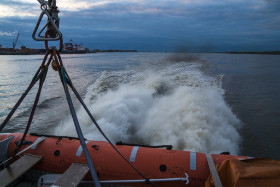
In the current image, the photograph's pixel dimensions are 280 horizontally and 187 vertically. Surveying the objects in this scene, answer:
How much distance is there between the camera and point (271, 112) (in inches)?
263

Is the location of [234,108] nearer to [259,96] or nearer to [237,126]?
[237,126]

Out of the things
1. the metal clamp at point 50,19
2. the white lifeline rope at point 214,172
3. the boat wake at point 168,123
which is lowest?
the boat wake at point 168,123

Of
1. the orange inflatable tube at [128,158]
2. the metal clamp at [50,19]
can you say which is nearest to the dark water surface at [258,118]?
the orange inflatable tube at [128,158]

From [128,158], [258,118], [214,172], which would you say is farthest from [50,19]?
[258,118]

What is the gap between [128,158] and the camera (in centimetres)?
275

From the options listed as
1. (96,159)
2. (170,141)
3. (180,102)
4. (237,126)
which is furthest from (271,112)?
(96,159)

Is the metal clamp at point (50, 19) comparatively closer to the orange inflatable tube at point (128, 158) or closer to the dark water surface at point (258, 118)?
the orange inflatable tube at point (128, 158)

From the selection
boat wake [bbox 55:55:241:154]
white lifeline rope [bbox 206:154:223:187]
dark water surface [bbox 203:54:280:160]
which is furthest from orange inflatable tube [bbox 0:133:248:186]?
dark water surface [bbox 203:54:280:160]

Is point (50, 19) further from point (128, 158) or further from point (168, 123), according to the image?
point (168, 123)

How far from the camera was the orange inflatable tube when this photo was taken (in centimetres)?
250

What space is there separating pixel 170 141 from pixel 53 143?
2.68 m

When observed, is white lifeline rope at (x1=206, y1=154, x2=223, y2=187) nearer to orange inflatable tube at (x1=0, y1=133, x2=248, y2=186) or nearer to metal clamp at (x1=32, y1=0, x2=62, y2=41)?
orange inflatable tube at (x1=0, y1=133, x2=248, y2=186)

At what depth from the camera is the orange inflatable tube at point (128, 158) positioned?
98.4 inches

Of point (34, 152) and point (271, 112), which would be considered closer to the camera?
point (34, 152)
